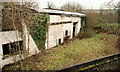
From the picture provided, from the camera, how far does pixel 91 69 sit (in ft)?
18.3

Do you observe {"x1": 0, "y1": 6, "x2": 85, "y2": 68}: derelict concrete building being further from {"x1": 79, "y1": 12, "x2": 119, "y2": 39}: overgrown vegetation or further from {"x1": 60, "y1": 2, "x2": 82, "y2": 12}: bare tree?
{"x1": 60, "y1": 2, "x2": 82, "y2": 12}: bare tree

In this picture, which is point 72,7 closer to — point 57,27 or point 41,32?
point 57,27

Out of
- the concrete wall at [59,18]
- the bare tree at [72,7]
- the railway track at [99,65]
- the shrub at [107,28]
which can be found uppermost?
the bare tree at [72,7]

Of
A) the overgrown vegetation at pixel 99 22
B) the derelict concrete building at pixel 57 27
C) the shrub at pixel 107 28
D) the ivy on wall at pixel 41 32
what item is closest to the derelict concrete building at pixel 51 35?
the derelict concrete building at pixel 57 27

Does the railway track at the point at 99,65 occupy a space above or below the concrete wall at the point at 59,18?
below

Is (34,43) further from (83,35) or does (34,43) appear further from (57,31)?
(83,35)

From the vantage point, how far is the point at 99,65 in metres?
5.88

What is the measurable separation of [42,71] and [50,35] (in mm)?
3793

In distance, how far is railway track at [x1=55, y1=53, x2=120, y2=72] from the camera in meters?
5.24

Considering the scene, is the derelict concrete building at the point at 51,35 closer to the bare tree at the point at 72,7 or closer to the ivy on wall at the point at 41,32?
the ivy on wall at the point at 41,32

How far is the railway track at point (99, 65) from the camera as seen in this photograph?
524cm

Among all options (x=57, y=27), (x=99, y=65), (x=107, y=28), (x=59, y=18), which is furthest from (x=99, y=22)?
(x=99, y=65)

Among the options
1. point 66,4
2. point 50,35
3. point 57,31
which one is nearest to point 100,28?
point 66,4

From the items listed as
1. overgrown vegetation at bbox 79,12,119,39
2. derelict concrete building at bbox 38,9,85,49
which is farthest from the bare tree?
derelict concrete building at bbox 38,9,85,49
